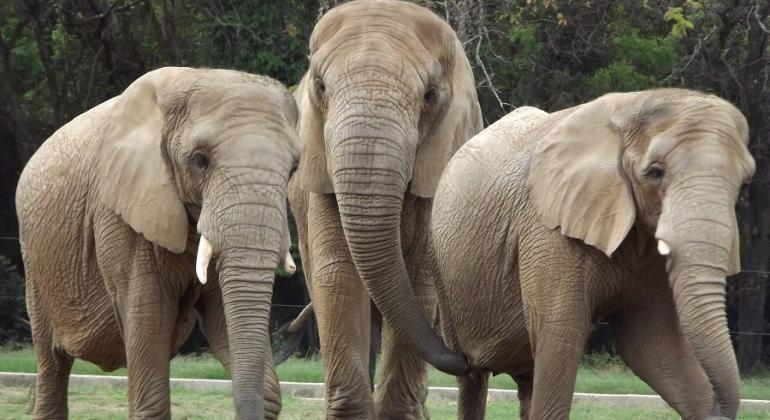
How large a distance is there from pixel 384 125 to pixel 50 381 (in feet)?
8.20

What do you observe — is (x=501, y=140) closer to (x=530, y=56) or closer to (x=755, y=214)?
(x=530, y=56)

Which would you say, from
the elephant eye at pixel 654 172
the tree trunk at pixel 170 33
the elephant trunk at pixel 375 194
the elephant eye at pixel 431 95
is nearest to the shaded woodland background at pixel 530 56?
the tree trunk at pixel 170 33

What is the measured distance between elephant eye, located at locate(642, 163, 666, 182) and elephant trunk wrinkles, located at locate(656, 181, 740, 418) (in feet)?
0.78

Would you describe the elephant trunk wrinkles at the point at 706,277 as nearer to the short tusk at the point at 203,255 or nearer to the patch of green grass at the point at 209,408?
the short tusk at the point at 203,255

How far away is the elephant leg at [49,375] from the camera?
8711 mm

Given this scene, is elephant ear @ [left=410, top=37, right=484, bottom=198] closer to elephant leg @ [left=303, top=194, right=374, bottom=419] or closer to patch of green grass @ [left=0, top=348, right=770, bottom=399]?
elephant leg @ [left=303, top=194, right=374, bottom=419]

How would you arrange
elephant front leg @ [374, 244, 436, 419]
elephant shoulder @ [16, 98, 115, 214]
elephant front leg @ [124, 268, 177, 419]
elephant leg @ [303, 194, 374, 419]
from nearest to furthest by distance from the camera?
elephant front leg @ [124, 268, 177, 419], elephant shoulder @ [16, 98, 115, 214], elephant leg @ [303, 194, 374, 419], elephant front leg @ [374, 244, 436, 419]

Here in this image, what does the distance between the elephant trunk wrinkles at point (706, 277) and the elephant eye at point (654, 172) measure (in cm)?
24

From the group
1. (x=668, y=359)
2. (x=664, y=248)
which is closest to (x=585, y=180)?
(x=664, y=248)

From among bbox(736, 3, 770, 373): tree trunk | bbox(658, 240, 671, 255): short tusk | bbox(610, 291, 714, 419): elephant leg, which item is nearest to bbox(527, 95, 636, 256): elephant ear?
bbox(658, 240, 671, 255): short tusk

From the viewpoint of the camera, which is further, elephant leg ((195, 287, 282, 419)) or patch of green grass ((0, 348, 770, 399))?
patch of green grass ((0, 348, 770, 399))

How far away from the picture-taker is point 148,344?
23.6ft

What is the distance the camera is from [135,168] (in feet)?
23.5

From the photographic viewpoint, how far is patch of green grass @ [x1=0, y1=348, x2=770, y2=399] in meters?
13.7
